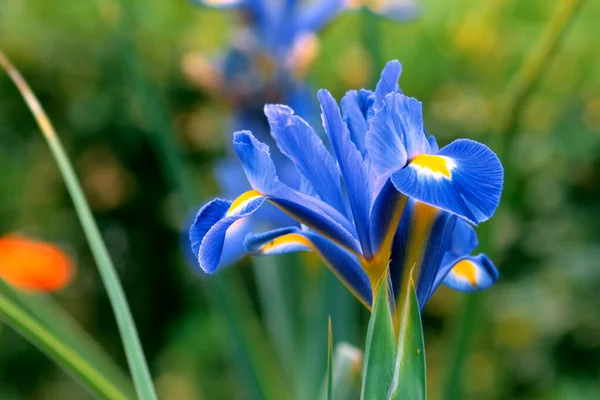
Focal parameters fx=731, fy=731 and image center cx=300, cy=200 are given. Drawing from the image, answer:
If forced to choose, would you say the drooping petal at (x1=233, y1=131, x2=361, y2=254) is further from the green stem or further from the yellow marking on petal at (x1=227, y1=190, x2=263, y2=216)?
the green stem

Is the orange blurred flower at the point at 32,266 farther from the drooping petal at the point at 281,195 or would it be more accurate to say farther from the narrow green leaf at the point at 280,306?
the drooping petal at the point at 281,195

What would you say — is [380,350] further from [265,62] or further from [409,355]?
[265,62]

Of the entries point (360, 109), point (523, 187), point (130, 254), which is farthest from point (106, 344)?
point (360, 109)

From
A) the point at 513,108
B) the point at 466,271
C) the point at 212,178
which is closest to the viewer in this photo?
the point at 466,271

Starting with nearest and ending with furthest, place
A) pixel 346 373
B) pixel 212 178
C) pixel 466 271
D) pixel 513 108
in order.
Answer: pixel 466 271 → pixel 346 373 → pixel 513 108 → pixel 212 178

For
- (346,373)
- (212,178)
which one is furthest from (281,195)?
(212,178)

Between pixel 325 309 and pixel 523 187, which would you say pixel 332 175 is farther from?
pixel 523 187

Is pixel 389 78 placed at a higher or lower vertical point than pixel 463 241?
higher
